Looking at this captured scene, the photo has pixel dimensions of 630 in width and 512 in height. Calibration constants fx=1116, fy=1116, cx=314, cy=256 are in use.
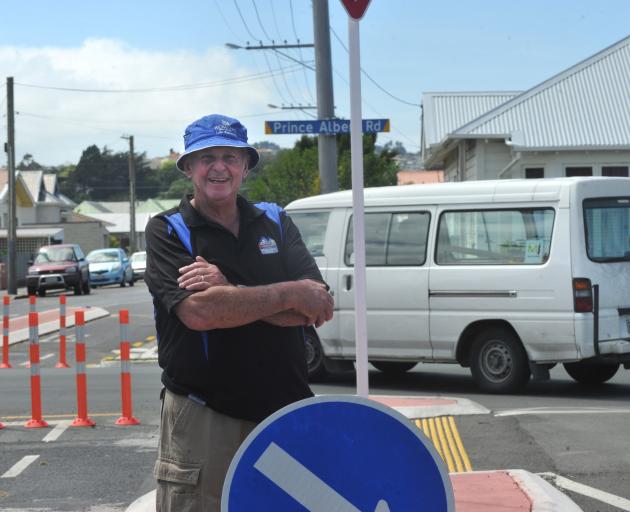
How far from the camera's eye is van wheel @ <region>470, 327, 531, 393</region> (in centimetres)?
1091

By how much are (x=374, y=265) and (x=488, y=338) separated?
56.5 inches

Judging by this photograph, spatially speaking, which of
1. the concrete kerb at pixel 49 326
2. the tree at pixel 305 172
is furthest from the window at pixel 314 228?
the tree at pixel 305 172

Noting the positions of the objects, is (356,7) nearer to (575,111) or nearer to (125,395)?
(125,395)

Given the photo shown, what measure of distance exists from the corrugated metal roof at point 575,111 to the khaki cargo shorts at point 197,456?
69.2 feet

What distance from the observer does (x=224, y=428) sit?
3479mm

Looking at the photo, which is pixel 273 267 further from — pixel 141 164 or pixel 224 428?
pixel 141 164

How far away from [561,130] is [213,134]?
73.0 feet

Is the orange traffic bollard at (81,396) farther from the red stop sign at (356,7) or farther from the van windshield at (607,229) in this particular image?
the red stop sign at (356,7)

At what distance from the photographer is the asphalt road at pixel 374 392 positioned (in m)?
6.99

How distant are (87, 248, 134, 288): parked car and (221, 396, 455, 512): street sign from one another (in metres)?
45.6

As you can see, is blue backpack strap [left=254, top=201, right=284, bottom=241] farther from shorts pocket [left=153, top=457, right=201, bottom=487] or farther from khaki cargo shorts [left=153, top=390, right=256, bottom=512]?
shorts pocket [left=153, top=457, right=201, bottom=487]

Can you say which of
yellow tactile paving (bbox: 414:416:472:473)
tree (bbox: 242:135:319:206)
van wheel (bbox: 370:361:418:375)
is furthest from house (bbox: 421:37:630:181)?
yellow tactile paving (bbox: 414:416:472:473)

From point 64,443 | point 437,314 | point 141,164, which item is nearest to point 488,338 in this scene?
point 437,314

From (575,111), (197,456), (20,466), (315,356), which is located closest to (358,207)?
(197,456)
